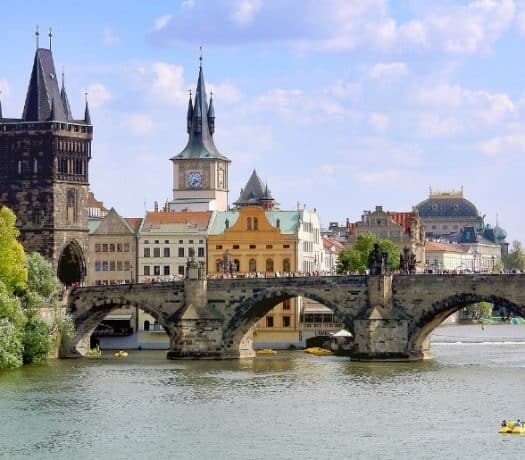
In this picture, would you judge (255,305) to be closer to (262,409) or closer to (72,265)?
(72,265)

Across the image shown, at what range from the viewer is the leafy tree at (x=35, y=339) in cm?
14075

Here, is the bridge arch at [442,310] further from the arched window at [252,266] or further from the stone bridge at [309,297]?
the arched window at [252,266]

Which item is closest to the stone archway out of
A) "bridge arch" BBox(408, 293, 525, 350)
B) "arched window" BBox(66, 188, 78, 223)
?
"arched window" BBox(66, 188, 78, 223)

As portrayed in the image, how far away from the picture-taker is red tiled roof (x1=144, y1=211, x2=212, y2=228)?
603ft

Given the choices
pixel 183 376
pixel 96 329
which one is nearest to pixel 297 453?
pixel 183 376

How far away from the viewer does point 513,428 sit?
9944 cm

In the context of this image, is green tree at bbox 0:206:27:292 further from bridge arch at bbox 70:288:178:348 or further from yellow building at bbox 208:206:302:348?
yellow building at bbox 208:206:302:348

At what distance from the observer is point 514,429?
99.2 m

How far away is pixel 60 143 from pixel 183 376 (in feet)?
153

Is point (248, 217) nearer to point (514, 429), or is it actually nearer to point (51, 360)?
point (51, 360)

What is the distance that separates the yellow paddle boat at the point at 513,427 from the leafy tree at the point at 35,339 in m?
50.4

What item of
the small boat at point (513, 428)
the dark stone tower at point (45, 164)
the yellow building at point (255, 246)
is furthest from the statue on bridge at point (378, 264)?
the small boat at point (513, 428)

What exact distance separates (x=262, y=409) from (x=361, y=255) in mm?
79164

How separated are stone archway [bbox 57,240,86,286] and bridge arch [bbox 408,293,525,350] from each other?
Answer: 4331 cm
